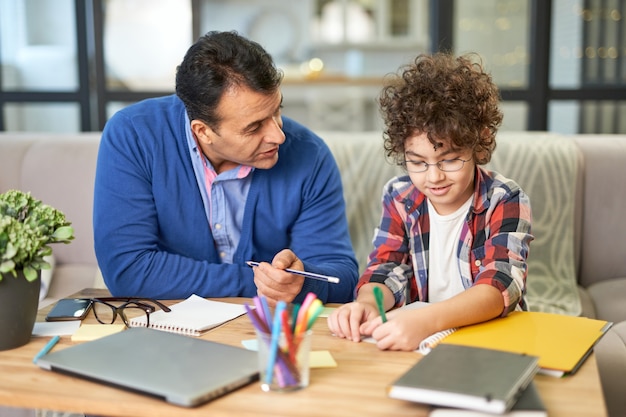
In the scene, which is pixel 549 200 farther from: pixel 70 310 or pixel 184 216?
pixel 70 310

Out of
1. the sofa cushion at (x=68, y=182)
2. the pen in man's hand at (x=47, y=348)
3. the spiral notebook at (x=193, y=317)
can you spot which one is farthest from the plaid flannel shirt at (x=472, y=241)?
the sofa cushion at (x=68, y=182)

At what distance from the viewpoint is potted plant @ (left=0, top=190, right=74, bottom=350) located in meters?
1.17

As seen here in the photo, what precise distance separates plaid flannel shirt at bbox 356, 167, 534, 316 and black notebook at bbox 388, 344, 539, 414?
34cm

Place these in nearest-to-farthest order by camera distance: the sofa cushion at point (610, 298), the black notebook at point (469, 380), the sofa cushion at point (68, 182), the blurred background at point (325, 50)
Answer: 1. the black notebook at point (469, 380)
2. the sofa cushion at point (610, 298)
3. the sofa cushion at point (68, 182)
4. the blurred background at point (325, 50)

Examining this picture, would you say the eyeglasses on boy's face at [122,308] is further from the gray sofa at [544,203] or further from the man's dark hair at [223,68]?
the gray sofa at [544,203]

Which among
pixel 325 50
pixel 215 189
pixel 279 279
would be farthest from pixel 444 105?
pixel 325 50

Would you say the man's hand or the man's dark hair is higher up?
the man's dark hair

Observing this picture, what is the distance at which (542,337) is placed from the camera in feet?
3.88

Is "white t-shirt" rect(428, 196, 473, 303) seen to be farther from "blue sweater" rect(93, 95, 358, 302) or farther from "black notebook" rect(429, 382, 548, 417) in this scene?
"black notebook" rect(429, 382, 548, 417)

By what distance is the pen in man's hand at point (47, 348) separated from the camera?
112 centimetres

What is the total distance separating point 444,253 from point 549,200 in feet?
3.00

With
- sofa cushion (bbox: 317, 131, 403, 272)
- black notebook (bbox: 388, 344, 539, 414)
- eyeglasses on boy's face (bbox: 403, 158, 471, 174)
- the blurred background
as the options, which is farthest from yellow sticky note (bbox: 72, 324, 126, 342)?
the blurred background

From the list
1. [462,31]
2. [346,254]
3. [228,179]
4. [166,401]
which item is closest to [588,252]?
[346,254]

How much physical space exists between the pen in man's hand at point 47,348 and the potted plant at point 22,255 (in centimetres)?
5
